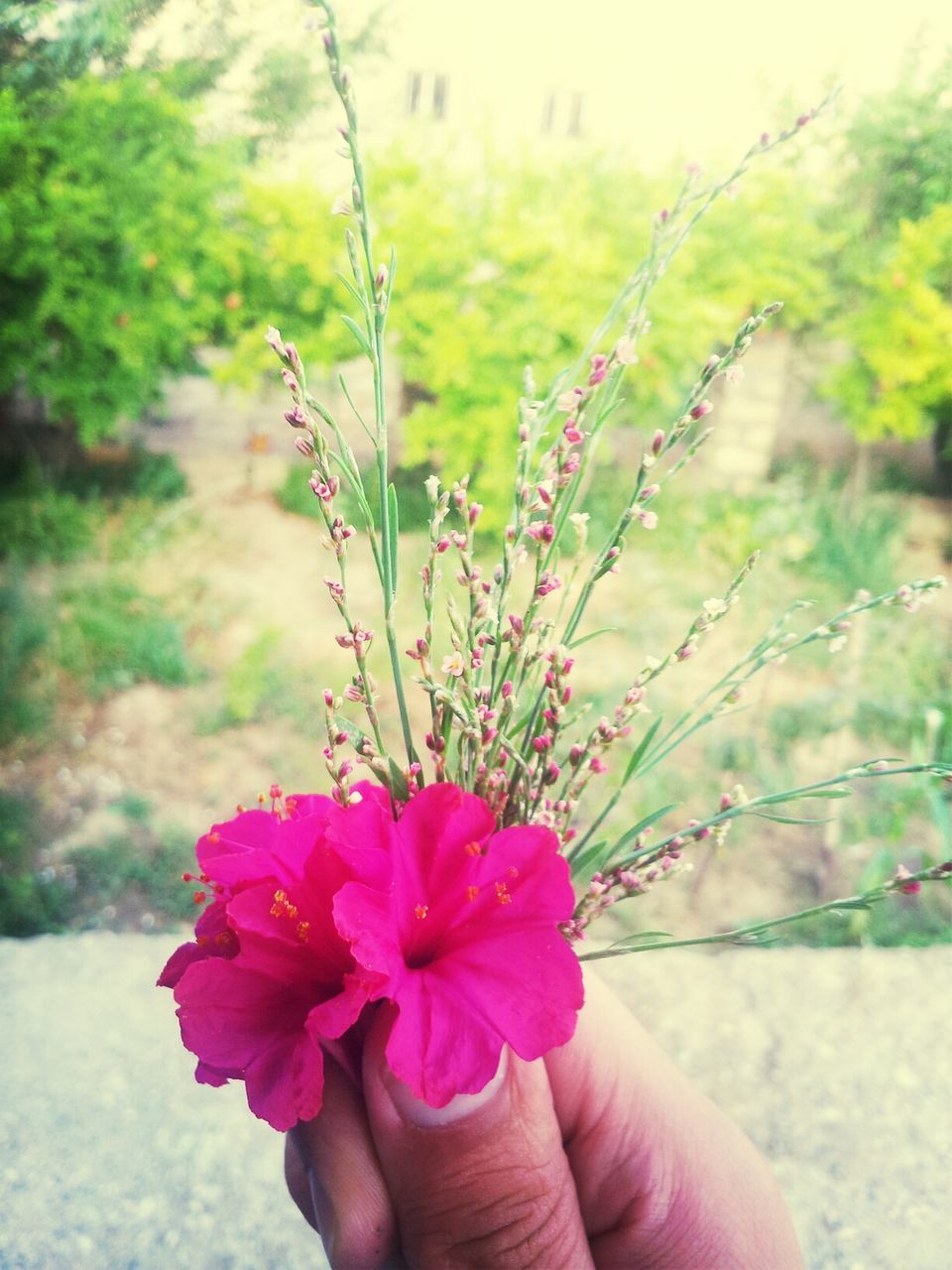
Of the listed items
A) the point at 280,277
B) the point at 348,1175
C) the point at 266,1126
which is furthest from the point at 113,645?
the point at 348,1175

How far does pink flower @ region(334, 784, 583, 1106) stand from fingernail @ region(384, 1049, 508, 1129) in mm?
39

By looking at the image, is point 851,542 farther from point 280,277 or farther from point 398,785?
point 398,785

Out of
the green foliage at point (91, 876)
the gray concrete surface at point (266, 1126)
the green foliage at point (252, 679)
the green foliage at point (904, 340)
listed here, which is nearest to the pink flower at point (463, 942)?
the gray concrete surface at point (266, 1126)

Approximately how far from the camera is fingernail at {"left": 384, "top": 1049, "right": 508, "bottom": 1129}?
0.43 metres

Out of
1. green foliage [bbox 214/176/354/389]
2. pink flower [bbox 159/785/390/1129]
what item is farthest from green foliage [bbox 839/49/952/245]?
pink flower [bbox 159/785/390/1129]

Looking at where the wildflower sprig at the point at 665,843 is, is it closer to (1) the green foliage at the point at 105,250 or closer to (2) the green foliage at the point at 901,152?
(1) the green foliage at the point at 105,250

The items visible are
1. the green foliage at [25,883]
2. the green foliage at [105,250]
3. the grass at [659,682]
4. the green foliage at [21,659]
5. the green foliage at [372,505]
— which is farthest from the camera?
the green foliage at [372,505]

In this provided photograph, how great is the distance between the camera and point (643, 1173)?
1.63ft

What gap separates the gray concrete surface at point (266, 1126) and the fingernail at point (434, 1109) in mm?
489

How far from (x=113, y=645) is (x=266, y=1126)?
4.56 ft

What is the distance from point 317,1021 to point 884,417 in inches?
85.9

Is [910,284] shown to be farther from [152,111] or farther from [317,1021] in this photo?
[317,1021]

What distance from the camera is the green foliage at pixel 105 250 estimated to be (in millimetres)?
1437

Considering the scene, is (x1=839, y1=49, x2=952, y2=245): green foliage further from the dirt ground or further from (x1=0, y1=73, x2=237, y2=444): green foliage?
(x1=0, y1=73, x2=237, y2=444): green foliage
